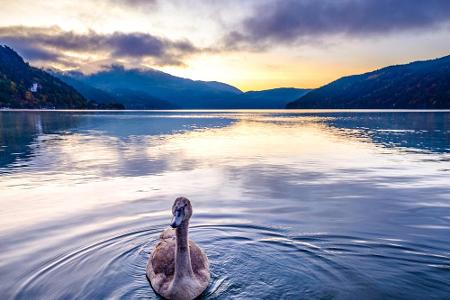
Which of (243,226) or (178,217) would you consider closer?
(178,217)

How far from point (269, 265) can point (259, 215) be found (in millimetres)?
5319

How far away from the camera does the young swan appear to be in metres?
9.92

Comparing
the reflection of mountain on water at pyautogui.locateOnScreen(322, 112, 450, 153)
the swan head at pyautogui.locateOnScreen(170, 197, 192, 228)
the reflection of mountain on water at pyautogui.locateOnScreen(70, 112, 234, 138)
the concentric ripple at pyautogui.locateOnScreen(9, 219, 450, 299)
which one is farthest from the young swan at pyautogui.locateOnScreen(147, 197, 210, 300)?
the reflection of mountain on water at pyautogui.locateOnScreen(70, 112, 234, 138)

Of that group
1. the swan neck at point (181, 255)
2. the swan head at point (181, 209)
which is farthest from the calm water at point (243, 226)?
the swan head at point (181, 209)

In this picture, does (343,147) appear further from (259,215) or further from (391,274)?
(391,274)

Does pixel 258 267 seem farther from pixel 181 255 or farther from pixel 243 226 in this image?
pixel 243 226

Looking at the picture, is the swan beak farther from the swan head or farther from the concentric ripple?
the concentric ripple

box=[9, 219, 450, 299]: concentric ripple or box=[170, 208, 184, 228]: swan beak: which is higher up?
box=[170, 208, 184, 228]: swan beak

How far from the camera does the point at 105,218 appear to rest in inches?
679

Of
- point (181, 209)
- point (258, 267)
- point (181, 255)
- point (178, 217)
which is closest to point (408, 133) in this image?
point (258, 267)

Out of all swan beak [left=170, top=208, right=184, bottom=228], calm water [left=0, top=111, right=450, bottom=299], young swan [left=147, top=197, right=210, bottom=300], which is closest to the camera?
swan beak [left=170, top=208, right=184, bottom=228]

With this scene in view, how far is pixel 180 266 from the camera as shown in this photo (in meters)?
9.97

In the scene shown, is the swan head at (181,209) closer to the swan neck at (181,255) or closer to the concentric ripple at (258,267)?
the swan neck at (181,255)

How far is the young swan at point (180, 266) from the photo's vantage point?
992cm
